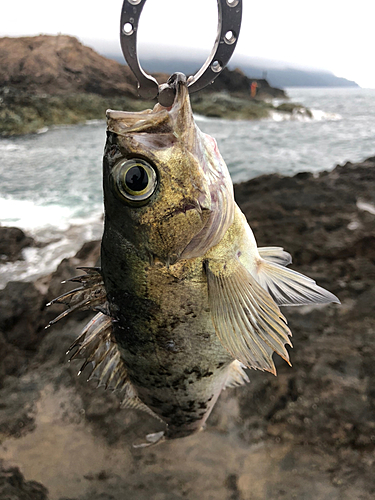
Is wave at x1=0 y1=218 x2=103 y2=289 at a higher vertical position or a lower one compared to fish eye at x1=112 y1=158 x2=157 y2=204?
lower

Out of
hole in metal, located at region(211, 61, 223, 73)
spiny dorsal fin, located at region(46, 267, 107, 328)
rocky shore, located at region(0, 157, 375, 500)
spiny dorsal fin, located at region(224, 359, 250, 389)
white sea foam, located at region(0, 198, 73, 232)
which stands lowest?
white sea foam, located at region(0, 198, 73, 232)

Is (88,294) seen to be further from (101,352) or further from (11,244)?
(11,244)

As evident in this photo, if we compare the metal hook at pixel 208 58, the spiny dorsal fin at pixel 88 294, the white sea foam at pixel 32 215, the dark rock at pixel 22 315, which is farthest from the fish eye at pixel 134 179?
the white sea foam at pixel 32 215

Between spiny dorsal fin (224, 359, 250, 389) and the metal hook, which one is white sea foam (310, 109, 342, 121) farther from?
the metal hook

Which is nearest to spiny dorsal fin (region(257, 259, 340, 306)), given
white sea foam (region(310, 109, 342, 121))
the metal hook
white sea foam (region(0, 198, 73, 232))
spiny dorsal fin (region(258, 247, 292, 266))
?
spiny dorsal fin (region(258, 247, 292, 266))

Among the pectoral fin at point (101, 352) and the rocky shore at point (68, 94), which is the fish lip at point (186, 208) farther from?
the rocky shore at point (68, 94)

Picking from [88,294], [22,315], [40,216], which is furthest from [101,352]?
[40,216]
